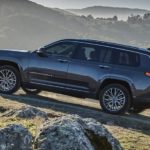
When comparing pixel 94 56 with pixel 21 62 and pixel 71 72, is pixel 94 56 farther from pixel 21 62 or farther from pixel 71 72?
pixel 21 62

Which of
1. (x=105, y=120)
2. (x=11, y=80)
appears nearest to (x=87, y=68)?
(x=105, y=120)

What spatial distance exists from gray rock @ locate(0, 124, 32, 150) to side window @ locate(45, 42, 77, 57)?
878 centimetres

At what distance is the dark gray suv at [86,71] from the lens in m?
13.6

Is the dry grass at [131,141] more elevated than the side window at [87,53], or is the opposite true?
the side window at [87,53]

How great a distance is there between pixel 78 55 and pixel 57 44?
0.73m

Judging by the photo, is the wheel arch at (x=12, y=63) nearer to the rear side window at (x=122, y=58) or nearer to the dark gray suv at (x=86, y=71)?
the dark gray suv at (x=86, y=71)

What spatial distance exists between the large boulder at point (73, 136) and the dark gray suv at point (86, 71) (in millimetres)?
7437

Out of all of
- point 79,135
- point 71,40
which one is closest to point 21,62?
point 71,40

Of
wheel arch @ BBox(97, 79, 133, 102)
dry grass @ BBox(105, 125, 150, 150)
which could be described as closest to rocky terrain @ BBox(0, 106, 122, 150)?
dry grass @ BBox(105, 125, 150, 150)

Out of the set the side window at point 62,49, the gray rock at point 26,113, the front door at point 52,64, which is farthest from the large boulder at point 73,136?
the side window at point 62,49

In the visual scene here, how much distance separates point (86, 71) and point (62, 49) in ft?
3.58

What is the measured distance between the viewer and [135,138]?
29.4ft

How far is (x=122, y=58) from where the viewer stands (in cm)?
1402

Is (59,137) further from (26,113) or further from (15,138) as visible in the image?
(26,113)
